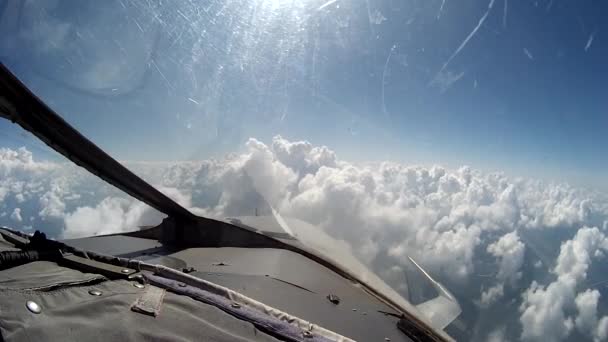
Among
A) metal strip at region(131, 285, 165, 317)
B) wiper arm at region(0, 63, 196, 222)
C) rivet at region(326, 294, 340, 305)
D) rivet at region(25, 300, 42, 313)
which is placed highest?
wiper arm at region(0, 63, 196, 222)

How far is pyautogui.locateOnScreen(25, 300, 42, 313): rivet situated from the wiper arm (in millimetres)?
1596

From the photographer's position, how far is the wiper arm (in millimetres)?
1978

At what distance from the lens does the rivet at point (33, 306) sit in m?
1.11

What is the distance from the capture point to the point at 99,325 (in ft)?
3.76

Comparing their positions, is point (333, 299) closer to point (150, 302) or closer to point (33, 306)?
point (150, 302)

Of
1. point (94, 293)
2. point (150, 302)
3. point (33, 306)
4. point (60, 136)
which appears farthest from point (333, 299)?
point (60, 136)

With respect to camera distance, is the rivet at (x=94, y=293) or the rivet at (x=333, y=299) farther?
the rivet at (x=333, y=299)

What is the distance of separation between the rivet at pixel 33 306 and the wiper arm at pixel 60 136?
1596 mm

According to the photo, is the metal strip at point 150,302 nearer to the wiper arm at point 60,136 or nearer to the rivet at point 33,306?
the rivet at point 33,306

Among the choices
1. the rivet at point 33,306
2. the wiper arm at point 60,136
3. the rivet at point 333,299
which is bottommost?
the rivet at point 33,306

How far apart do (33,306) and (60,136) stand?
1.75m

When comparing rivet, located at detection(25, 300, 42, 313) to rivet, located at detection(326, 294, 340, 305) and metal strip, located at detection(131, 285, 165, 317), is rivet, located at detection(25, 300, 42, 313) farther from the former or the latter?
rivet, located at detection(326, 294, 340, 305)

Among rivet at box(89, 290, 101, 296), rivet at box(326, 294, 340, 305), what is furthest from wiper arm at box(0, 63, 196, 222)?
rivet at box(326, 294, 340, 305)

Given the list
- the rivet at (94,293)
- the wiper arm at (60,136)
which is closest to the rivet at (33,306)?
the rivet at (94,293)
